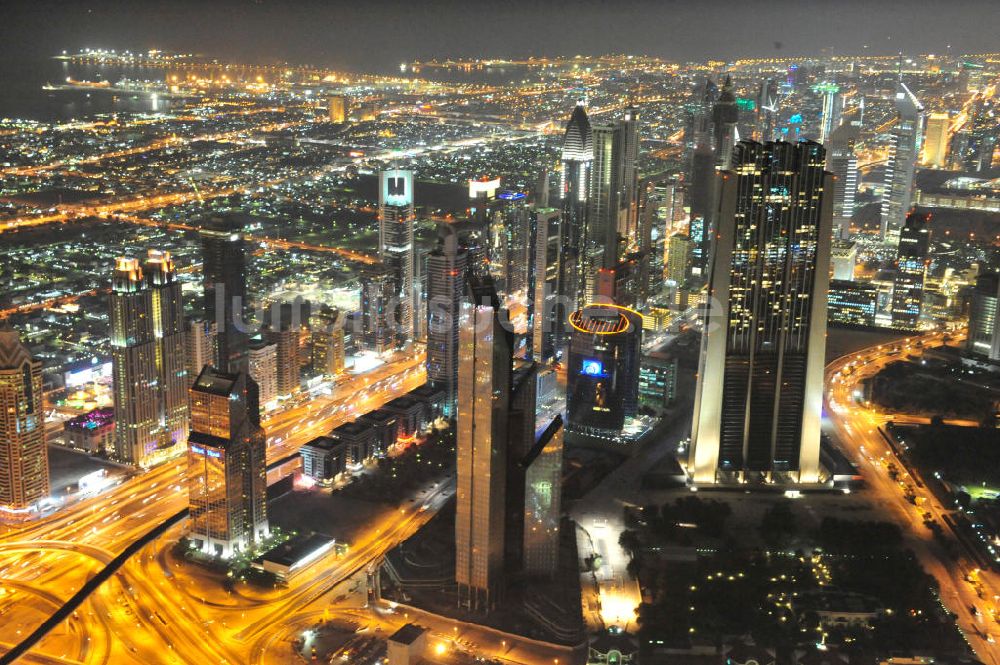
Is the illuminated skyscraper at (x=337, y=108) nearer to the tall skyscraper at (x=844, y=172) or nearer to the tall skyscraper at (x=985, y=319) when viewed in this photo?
the tall skyscraper at (x=844, y=172)

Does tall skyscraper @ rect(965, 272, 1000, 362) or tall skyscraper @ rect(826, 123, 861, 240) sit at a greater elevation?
tall skyscraper @ rect(826, 123, 861, 240)

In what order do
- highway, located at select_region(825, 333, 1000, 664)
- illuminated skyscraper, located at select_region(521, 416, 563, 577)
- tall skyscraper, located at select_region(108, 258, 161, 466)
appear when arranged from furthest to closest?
1. tall skyscraper, located at select_region(108, 258, 161, 466)
2. highway, located at select_region(825, 333, 1000, 664)
3. illuminated skyscraper, located at select_region(521, 416, 563, 577)

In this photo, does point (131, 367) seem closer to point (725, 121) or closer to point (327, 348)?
point (327, 348)

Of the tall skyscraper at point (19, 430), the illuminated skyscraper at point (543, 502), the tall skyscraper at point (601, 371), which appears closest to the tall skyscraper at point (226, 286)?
the tall skyscraper at point (19, 430)

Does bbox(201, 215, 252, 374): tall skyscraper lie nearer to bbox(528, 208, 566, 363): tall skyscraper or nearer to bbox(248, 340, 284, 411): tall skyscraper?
bbox(248, 340, 284, 411): tall skyscraper

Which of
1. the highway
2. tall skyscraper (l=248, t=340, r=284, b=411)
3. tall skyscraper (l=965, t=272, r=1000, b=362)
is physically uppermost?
tall skyscraper (l=965, t=272, r=1000, b=362)

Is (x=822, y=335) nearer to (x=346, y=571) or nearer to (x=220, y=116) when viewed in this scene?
(x=346, y=571)

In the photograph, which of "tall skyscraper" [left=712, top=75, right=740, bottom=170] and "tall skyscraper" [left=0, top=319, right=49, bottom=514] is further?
"tall skyscraper" [left=712, top=75, right=740, bottom=170]

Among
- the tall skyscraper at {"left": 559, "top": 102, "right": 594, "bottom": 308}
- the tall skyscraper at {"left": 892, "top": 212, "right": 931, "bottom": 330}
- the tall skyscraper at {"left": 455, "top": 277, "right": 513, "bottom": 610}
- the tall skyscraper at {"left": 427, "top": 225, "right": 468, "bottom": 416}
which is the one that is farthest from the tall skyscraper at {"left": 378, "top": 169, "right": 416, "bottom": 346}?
the tall skyscraper at {"left": 892, "top": 212, "right": 931, "bottom": 330}

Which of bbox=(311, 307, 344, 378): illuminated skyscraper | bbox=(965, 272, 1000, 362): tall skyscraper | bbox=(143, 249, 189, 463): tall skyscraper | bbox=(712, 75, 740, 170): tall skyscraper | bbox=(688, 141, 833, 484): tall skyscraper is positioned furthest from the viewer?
bbox=(712, 75, 740, 170): tall skyscraper
